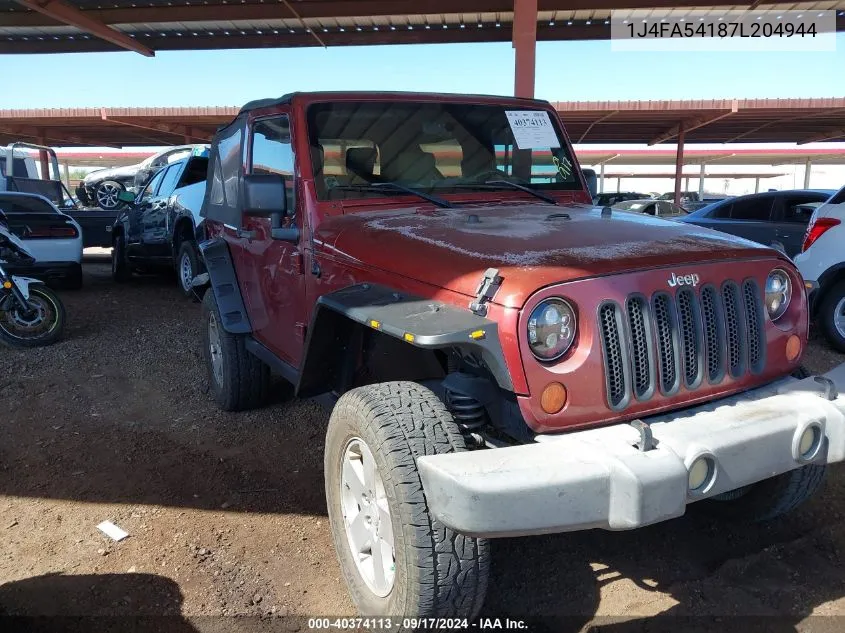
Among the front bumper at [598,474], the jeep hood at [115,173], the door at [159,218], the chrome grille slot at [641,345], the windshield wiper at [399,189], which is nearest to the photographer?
the front bumper at [598,474]

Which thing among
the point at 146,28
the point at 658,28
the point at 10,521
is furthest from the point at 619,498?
the point at 146,28

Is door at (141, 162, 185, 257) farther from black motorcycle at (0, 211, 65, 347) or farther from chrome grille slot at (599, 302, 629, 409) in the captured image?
chrome grille slot at (599, 302, 629, 409)

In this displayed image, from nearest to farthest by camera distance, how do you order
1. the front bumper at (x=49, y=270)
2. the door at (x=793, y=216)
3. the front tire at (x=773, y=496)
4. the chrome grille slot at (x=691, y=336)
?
the chrome grille slot at (x=691, y=336) → the front tire at (x=773, y=496) → the door at (x=793, y=216) → the front bumper at (x=49, y=270)

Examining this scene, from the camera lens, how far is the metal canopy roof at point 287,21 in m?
9.60

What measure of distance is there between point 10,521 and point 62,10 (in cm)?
907

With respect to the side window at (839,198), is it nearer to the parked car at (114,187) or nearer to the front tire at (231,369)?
the front tire at (231,369)

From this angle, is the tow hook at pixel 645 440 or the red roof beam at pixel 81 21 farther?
the red roof beam at pixel 81 21

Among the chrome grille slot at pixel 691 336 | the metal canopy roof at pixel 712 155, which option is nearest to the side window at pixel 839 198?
the chrome grille slot at pixel 691 336

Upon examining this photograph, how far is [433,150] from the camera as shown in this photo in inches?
142

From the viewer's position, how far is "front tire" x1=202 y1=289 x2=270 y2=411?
444 cm

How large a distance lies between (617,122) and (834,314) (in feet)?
38.4

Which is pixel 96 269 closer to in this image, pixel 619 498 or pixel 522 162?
pixel 522 162

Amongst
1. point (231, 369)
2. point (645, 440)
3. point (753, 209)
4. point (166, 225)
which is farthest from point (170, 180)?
point (645, 440)

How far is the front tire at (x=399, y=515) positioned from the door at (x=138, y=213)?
850cm
